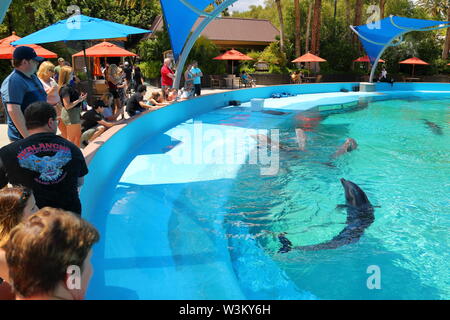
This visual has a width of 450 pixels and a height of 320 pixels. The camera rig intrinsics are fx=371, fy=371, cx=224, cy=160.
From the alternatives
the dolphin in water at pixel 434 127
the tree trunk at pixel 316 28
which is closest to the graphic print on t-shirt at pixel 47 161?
the dolphin in water at pixel 434 127

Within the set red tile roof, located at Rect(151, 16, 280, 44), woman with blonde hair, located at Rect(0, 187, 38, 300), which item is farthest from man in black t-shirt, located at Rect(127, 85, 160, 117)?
red tile roof, located at Rect(151, 16, 280, 44)

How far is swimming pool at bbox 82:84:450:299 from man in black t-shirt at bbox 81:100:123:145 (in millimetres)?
731

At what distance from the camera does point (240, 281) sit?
11.7 ft

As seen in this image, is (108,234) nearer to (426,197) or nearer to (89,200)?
(89,200)

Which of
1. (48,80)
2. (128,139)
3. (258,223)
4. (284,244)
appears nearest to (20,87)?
(48,80)

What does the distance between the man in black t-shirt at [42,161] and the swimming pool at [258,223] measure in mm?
959

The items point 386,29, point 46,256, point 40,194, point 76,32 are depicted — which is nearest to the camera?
point 46,256

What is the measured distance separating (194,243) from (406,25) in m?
21.0

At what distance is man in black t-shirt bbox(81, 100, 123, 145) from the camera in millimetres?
6399

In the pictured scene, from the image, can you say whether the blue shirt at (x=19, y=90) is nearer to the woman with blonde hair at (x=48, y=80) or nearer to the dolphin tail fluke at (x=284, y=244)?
the woman with blonde hair at (x=48, y=80)

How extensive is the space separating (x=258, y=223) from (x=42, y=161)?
2966mm

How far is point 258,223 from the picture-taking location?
487cm

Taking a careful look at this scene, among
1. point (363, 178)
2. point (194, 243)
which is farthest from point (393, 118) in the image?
point (194, 243)

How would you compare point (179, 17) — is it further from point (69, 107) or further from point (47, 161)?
point (47, 161)
